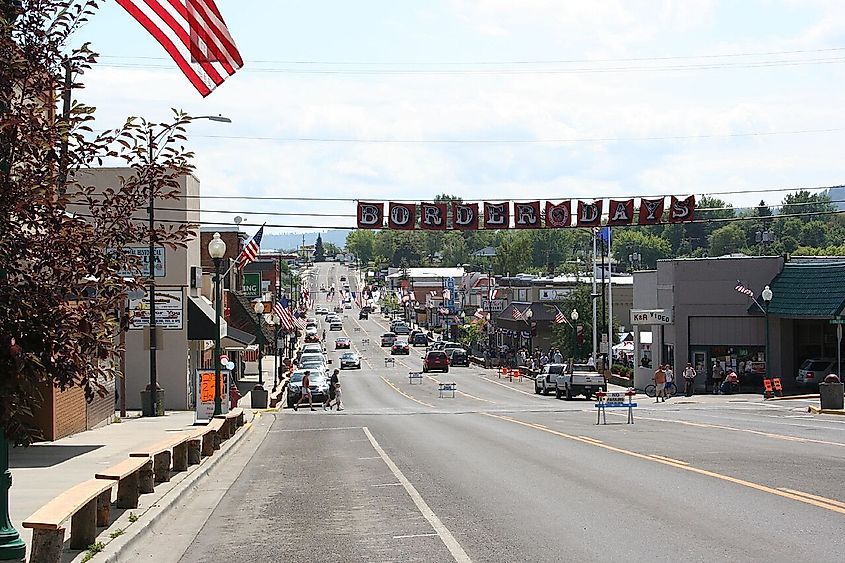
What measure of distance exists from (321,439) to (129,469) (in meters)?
14.4

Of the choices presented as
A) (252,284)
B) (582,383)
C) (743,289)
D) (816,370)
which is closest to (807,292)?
(743,289)

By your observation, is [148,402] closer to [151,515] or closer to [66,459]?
[66,459]

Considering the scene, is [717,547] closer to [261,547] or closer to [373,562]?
[373,562]

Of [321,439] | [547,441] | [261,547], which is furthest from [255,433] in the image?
[261,547]

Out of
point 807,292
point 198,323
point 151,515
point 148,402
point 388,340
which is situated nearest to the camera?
point 151,515

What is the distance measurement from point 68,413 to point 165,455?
32.9ft

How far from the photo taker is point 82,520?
11.0 meters

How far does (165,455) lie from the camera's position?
16766 mm

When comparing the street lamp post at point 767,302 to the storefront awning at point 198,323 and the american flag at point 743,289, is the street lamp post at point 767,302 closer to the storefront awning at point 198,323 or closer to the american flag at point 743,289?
the american flag at point 743,289

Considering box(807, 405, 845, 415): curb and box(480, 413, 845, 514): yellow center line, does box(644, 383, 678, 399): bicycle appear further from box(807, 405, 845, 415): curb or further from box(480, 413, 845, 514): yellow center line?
box(480, 413, 845, 514): yellow center line

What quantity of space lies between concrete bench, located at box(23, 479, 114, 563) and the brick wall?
11954mm

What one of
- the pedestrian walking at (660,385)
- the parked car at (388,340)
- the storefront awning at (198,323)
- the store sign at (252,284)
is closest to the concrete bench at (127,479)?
the storefront awning at (198,323)

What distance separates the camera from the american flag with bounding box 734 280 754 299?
171ft

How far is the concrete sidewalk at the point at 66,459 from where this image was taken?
1511 centimetres
